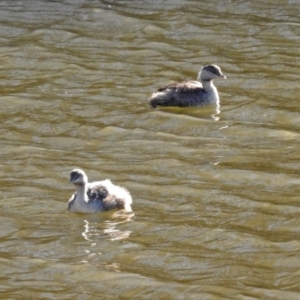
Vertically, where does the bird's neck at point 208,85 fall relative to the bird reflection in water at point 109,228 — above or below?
above

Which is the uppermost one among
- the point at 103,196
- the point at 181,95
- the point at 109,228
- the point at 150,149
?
the point at 181,95

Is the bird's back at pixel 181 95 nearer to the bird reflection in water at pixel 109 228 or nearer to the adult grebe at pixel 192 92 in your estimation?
the adult grebe at pixel 192 92

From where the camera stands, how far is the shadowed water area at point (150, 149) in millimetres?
10047

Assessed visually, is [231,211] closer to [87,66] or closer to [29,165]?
[29,165]

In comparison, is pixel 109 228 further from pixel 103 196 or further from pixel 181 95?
pixel 181 95

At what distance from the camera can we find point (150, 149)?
541 inches

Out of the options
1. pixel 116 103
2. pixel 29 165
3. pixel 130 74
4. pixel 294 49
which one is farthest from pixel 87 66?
pixel 29 165

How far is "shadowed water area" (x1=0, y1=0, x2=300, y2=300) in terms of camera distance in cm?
1005

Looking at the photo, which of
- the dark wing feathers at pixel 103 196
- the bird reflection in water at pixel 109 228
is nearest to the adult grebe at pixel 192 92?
the dark wing feathers at pixel 103 196

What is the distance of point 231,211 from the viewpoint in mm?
11516

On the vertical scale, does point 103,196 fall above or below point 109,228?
above

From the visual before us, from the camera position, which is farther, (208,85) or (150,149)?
(208,85)

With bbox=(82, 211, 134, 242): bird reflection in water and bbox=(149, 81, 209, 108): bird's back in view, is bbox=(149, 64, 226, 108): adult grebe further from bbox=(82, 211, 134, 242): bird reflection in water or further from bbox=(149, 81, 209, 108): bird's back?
bbox=(82, 211, 134, 242): bird reflection in water

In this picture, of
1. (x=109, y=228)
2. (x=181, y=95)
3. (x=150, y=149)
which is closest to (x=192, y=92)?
(x=181, y=95)
